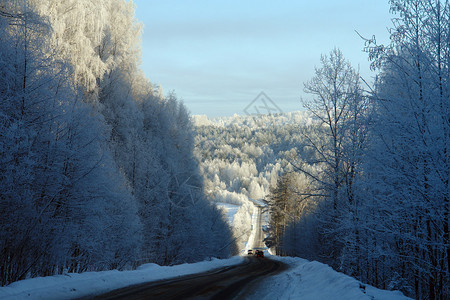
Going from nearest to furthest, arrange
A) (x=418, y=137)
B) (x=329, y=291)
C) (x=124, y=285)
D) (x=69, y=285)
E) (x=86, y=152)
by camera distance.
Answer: (x=418, y=137) < (x=69, y=285) < (x=329, y=291) < (x=124, y=285) < (x=86, y=152)

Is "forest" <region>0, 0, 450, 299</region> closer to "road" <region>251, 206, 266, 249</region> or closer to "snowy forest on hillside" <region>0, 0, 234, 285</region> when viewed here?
"snowy forest on hillside" <region>0, 0, 234, 285</region>

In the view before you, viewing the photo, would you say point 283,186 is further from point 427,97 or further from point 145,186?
point 427,97

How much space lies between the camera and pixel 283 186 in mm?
55156

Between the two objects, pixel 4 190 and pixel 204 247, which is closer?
pixel 4 190

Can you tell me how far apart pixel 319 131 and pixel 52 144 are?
12192 millimetres

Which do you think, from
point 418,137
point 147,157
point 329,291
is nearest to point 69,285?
point 329,291

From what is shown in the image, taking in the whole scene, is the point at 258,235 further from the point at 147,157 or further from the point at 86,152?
the point at 86,152

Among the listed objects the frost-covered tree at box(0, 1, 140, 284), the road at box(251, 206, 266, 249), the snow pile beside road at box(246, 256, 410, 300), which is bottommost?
the road at box(251, 206, 266, 249)

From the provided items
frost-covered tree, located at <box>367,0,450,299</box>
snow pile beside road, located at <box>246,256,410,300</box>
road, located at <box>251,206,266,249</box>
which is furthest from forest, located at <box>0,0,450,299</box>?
road, located at <box>251,206,266,249</box>

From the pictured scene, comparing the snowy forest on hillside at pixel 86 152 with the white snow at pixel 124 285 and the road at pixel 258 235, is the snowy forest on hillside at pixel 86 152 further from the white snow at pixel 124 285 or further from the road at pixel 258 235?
the road at pixel 258 235

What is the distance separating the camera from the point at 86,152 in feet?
43.8


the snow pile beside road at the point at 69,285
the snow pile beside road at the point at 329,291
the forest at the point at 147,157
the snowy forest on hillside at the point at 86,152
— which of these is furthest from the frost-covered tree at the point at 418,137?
the snowy forest on hillside at the point at 86,152

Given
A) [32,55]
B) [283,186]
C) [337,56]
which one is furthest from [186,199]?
[283,186]

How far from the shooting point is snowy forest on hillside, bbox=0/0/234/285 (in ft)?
31.6
